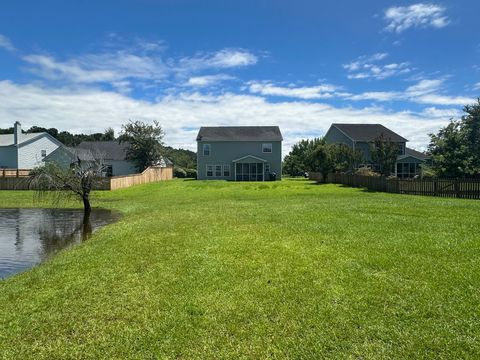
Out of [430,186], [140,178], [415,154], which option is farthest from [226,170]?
[430,186]

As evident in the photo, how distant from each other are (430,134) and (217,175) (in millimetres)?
26975

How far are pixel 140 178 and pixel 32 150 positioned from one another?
2248cm

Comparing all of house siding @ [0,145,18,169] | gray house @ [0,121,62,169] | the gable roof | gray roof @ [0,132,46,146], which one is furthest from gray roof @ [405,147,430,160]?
house siding @ [0,145,18,169]

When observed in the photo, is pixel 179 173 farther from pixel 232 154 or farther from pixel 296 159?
pixel 296 159

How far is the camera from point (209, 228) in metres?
11.4

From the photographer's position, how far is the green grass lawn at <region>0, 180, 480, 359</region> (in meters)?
4.32

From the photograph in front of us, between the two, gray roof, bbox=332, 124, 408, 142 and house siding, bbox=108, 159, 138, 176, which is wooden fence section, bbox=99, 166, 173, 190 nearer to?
house siding, bbox=108, 159, 138, 176

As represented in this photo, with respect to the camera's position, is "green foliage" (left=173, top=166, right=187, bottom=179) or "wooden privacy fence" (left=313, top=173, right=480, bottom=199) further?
"green foliage" (left=173, top=166, right=187, bottom=179)

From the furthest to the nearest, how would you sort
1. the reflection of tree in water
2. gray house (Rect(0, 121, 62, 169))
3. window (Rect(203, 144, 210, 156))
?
window (Rect(203, 144, 210, 156)) < gray house (Rect(0, 121, 62, 169)) < the reflection of tree in water

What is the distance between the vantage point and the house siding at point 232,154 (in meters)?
51.8

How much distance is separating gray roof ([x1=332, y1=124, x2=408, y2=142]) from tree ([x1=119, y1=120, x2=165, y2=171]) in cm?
2550

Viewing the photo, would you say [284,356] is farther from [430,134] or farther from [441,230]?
[430,134]

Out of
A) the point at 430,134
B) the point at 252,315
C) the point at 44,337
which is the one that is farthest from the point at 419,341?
the point at 430,134

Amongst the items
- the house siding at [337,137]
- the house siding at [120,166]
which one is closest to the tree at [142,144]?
the house siding at [120,166]
